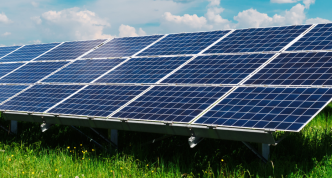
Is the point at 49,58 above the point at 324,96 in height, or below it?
above

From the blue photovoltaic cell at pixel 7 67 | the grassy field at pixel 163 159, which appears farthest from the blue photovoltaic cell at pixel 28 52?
the grassy field at pixel 163 159

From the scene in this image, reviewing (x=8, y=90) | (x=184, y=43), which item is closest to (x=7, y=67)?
(x=8, y=90)

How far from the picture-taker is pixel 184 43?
15.2 meters

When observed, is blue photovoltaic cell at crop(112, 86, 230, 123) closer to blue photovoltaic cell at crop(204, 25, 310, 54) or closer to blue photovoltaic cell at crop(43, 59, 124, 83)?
blue photovoltaic cell at crop(204, 25, 310, 54)

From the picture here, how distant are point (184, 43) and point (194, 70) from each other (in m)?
3.30

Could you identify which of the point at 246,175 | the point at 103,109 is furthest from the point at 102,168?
the point at 246,175

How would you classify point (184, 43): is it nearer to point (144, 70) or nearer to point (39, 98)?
point (144, 70)

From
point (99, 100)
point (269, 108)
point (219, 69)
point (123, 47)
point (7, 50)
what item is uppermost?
point (7, 50)

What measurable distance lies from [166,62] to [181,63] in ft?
2.24

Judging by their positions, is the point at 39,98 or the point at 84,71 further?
the point at 84,71

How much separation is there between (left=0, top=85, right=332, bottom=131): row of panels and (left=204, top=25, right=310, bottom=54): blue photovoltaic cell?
3.12 metres

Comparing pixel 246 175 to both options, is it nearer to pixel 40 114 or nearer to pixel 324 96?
pixel 324 96

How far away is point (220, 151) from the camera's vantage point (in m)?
11.6

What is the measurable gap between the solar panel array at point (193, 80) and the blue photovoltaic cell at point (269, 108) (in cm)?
2
